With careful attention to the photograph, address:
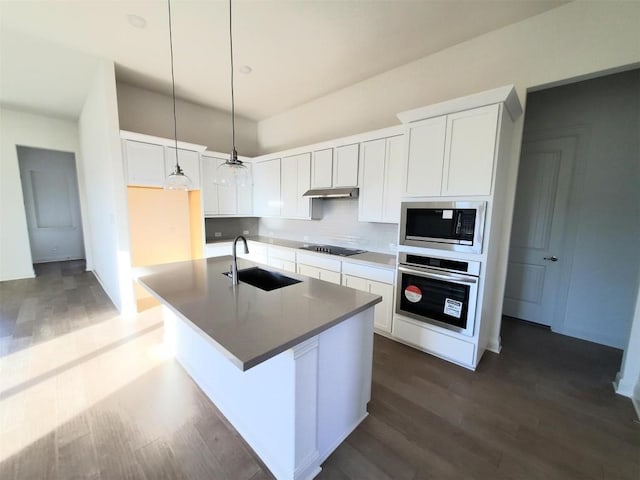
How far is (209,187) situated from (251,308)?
327cm

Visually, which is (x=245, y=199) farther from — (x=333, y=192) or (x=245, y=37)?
(x=245, y=37)

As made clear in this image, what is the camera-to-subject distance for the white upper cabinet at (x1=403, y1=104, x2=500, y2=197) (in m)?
2.10

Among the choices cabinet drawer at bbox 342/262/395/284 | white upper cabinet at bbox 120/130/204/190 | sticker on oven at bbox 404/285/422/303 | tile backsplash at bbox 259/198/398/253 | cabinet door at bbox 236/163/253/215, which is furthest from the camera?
cabinet door at bbox 236/163/253/215

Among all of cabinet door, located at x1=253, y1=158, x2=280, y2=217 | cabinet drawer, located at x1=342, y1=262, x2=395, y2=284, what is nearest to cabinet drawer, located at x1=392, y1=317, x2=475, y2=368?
cabinet drawer, located at x1=342, y1=262, x2=395, y2=284

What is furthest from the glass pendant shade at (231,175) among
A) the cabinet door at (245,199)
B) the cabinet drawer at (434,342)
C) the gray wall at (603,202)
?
the gray wall at (603,202)

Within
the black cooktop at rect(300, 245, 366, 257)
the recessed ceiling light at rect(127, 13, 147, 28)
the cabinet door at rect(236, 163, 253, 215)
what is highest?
the recessed ceiling light at rect(127, 13, 147, 28)

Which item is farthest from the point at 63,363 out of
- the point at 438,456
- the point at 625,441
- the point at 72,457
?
the point at 625,441

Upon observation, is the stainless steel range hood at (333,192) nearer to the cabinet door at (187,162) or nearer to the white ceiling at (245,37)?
the white ceiling at (245,37)

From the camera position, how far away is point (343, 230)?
391 centimetres

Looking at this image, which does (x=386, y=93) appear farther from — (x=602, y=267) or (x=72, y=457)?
(x=72, y=457)

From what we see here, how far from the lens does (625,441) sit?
5.50 feet

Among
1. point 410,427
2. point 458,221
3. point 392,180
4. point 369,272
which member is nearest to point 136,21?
point 392,180

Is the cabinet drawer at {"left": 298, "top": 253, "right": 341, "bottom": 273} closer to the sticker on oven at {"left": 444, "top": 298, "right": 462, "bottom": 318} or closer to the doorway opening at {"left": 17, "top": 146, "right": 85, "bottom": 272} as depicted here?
the sticker on oven at {"left": 444, "top": 298, "right": 462, "bottom": 318}

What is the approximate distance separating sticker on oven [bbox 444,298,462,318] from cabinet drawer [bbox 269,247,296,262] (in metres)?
2.18
